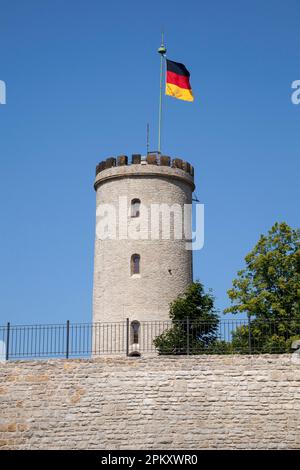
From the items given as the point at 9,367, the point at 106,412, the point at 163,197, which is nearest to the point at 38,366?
the point at 9,367

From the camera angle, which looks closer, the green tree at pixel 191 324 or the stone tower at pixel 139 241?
the green tree at pixel 191 324

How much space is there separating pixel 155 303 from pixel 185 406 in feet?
51.0

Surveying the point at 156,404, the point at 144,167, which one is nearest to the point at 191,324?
the point at 156,404

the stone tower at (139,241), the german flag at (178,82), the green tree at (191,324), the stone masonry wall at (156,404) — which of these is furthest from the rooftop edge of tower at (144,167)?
the stone masonry wall at (156,404)

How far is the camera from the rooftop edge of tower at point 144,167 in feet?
140

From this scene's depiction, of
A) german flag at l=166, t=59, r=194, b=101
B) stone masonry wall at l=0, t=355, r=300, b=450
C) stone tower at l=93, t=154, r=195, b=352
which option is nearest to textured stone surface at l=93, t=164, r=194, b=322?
stone tower at l=93, t=154, r=195, b=352

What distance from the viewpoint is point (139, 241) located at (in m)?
41.9

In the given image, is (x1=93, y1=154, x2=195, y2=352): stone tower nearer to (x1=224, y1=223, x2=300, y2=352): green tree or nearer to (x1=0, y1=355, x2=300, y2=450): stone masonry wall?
(x1=224, y1=223, x2=300, y2=352): green tree

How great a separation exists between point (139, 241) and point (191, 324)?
11702 millimetres

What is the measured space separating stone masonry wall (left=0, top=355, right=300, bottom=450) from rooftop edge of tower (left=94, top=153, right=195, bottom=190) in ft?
58.5

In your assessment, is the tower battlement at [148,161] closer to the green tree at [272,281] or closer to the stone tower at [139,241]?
the stone tower at [139,241]

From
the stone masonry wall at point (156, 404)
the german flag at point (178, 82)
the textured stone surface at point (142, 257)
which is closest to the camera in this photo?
the stone masonry wall at point (156, 404)

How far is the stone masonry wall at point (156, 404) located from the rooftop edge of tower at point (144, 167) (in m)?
17.8

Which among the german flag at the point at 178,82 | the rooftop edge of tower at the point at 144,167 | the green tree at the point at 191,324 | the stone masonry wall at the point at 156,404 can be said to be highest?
the german flag at the point at 178,82
